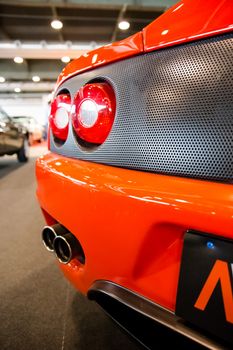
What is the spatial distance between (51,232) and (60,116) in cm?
43

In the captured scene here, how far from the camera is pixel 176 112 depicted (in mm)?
607

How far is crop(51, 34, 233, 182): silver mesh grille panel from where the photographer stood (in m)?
0.54

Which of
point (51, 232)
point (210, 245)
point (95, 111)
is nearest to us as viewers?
point (210, 245)

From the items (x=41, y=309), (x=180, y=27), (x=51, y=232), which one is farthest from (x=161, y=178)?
(x=41, y=309)

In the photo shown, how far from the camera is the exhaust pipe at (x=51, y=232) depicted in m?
0.85

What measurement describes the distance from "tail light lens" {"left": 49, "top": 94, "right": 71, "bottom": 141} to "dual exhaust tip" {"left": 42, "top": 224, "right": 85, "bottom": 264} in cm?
35

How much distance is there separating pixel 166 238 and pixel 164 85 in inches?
14.6

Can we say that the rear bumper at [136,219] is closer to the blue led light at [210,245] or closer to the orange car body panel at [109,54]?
the blue led light at [210,245]

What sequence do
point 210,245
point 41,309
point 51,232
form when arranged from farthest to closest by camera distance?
1. point 41,309
2. point 51,232
3. point 210,245

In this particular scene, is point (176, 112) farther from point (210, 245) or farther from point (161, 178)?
point (210, 245)

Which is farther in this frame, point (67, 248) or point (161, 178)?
point (67, 248)

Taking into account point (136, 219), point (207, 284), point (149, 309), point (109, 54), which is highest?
point (109, 54)

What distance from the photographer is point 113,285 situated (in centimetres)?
68

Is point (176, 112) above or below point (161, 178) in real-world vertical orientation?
above
